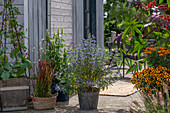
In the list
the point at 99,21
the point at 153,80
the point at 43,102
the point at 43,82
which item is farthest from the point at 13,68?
the point at 99,21

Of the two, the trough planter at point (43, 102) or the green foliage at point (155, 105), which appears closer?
the green foliage at point (155, 105)

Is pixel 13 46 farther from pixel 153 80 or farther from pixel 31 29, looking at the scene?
pixel 153 80

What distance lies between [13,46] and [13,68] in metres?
0.46

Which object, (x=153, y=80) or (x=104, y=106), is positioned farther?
(x=104, y=106)

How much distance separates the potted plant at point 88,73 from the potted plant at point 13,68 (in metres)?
0.67

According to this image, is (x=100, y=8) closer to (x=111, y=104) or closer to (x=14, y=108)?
(x=111, y=104)

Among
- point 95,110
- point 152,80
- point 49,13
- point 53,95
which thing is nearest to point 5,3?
point 49,13

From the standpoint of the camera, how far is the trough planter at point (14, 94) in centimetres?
407

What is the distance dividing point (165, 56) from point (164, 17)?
77 cm

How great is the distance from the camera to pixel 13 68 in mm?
4211

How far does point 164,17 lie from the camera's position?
486 cm

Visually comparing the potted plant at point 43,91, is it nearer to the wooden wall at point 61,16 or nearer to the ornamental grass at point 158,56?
the wooden wall at point 61,16

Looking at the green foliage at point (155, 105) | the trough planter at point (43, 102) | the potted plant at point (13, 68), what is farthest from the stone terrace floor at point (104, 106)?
the green foliage at point (155, 105)

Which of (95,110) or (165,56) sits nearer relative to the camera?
(95,110)
